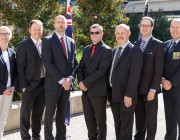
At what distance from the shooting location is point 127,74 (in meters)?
5.07

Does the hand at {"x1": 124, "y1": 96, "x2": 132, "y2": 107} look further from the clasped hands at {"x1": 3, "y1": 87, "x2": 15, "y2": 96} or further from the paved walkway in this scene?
the clasped hands at {"x1": 3, "y1": 87, "x2": 15, "y2": 96}

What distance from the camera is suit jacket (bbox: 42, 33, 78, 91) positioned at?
204 inches

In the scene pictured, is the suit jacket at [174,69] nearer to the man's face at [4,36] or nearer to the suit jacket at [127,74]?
the suit jacket at [127,74]

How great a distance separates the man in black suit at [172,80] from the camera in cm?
523

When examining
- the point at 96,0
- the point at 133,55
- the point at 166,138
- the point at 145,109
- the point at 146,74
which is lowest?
the point at 166,138

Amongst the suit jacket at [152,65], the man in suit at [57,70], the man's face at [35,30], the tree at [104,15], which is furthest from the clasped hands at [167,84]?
the tree at [104,15]

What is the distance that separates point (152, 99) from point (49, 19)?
156 inches

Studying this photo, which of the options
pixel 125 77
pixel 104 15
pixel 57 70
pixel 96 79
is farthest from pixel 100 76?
pixel 104 15

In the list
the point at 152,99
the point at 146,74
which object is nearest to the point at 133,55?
the point at 146,74

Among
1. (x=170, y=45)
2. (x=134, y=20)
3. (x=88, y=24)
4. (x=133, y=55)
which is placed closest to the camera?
(x=133, y=55)

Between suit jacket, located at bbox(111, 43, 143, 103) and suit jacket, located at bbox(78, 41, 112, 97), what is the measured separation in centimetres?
19

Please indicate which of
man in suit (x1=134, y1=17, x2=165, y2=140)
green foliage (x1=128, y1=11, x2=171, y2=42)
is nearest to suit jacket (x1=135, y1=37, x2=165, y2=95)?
man in suit (x1=134, y1=17, x2=165, y2=140)

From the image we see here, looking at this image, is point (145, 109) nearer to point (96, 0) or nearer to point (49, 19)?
point (49, 19)

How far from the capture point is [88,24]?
38.6 feet
